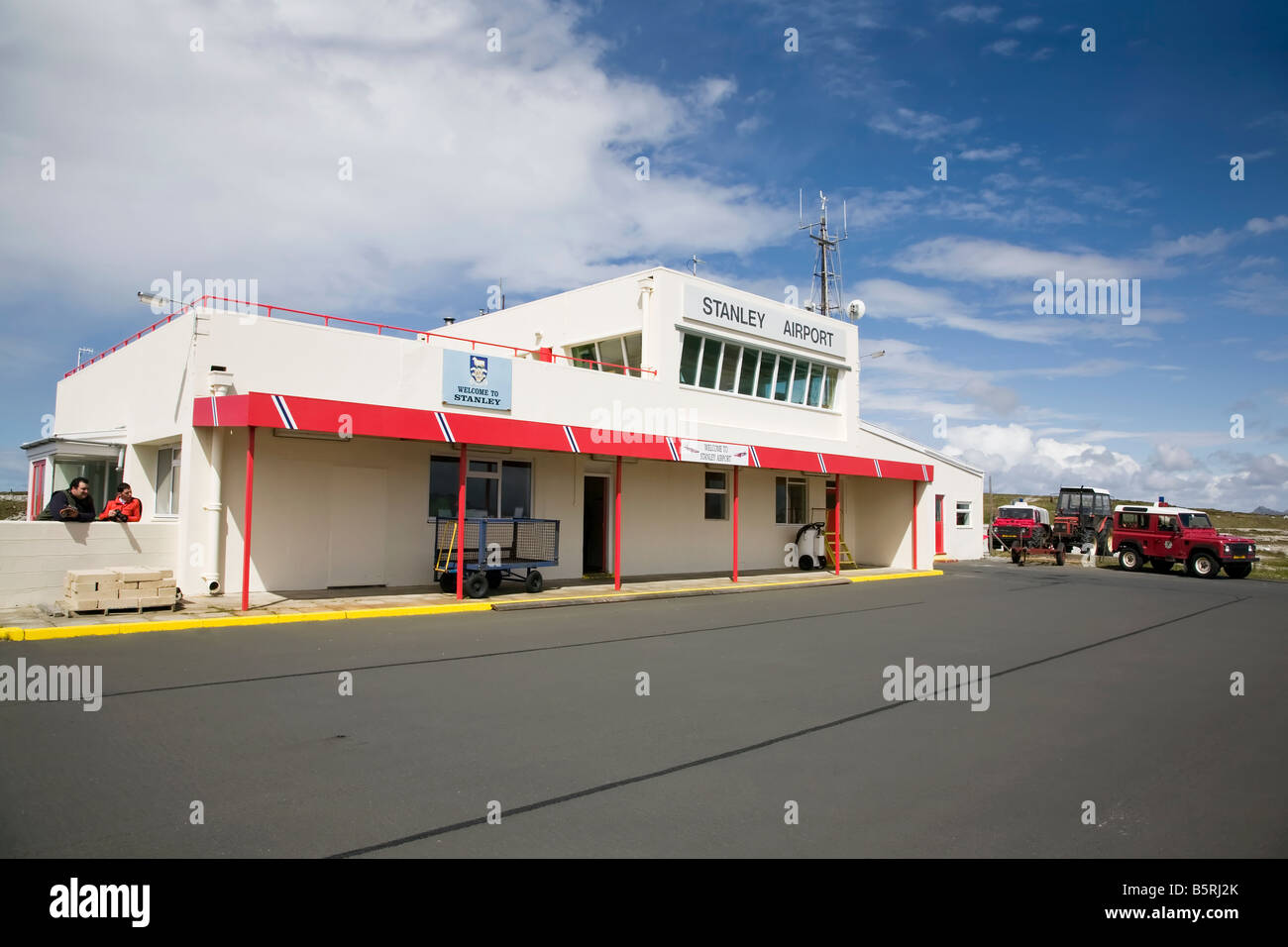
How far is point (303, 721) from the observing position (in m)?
6.50

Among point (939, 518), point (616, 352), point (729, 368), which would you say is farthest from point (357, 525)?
point (939, 518)

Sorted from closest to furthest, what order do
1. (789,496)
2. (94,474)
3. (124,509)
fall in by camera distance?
1. (124,509)
2. (94,474)
3. (789,496)

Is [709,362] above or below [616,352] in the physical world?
below

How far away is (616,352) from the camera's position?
21031 millimetres

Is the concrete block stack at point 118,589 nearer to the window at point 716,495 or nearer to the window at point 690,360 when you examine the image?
the window at point 690,360

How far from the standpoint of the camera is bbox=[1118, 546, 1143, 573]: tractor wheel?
1125 inches

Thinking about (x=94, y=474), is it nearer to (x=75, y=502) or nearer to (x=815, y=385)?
(x=75, y=502)

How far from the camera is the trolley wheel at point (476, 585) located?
1436 cm

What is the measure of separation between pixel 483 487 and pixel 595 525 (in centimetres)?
392

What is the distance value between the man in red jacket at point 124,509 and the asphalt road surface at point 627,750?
381cm

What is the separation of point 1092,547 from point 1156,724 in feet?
95.7
